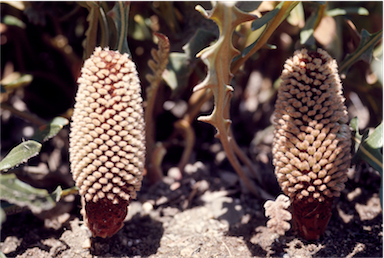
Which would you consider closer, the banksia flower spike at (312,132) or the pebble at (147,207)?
the banksia flower spike at (312,132)

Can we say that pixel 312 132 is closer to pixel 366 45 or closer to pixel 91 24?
pixel 366 45

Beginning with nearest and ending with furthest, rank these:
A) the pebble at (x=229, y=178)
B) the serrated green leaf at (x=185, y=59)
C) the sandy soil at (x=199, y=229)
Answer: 1. the sandy soil at (x=199, y=229)
2. the serrated green leaf at (x=185, y=59)
3. the pebble at (x=229, y=178)

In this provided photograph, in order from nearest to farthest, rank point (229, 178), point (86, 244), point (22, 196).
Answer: point (22, 196) → point (86, 244) → point (229, 178)

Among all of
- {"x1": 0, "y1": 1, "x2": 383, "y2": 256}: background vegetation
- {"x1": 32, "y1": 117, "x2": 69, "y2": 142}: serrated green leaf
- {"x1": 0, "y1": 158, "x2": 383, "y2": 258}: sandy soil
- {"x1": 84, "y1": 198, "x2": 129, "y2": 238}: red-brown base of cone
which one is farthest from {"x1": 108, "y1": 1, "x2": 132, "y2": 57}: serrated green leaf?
{"x1": 0, "y1": 158, "x2": 383, "y2": 258}: sandy soil

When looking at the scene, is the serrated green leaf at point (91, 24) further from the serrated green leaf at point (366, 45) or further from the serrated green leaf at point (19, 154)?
the serrated green leaf at point (366, 45)

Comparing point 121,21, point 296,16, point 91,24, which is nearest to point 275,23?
point 296,16

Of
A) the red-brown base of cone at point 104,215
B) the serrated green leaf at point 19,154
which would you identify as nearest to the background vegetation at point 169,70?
the serrated green leaf at point 19,154

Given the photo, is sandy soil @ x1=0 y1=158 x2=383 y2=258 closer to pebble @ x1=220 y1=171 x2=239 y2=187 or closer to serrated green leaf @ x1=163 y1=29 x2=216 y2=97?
pebble @ x1=220 y1=171 x2=239 y2=187
